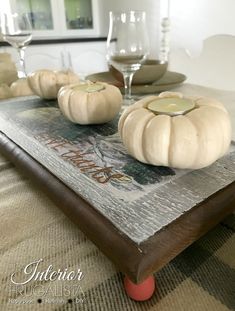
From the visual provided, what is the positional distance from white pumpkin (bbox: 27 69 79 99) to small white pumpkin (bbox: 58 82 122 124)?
134 millimetres

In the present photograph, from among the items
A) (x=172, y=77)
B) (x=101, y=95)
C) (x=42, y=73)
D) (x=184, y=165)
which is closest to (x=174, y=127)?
(x=184, y=165)

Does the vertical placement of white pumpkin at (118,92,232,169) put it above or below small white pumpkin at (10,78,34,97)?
above

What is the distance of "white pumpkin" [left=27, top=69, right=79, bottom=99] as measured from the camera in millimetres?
597

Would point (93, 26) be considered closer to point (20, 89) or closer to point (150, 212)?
point (20, 89)

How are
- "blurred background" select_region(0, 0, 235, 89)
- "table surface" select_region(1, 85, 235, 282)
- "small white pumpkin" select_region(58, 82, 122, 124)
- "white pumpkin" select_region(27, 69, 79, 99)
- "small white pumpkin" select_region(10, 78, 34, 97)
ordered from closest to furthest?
"table surface" select_region(1, 85, 235, 282) → "small white pumpkin" select_region(58, 82, 122, 124) → "white pumpkin" select_region(27, 69, 79, 99) → "small white pumpkin" select_region(10, 78, 34, 97) → "blurred background" select_region(0, 0, 235, 89)

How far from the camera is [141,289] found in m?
0.24

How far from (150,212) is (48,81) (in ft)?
1.45

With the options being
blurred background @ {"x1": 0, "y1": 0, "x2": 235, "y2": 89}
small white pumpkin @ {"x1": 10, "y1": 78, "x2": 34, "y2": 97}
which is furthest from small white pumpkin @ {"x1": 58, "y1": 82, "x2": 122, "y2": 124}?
blurred background @ {"x1": 0, "y1": 0, "x2": 235, "y2": 89}

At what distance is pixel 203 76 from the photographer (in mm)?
1104

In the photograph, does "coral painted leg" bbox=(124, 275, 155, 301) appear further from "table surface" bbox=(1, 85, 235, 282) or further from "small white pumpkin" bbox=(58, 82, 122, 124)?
"small white pumpkin" bbox=(58, 82, 122, 124)

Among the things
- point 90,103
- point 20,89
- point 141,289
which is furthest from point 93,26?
→ point 141,289

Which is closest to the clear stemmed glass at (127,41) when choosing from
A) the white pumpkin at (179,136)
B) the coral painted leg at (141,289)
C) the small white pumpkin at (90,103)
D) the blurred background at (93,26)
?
the small white pumpkin at (90,103)

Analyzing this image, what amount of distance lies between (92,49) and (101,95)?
2.24 meters

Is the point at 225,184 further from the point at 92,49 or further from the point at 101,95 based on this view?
the point at 92,49
